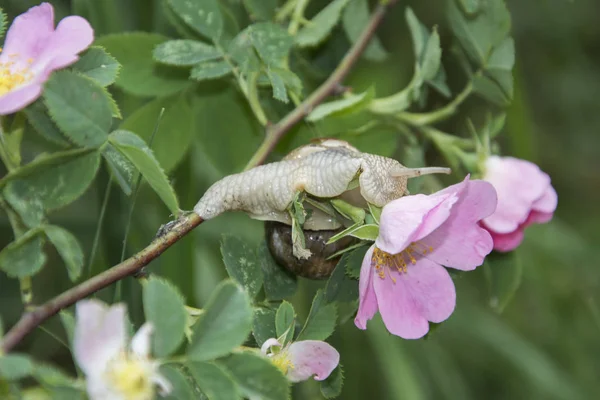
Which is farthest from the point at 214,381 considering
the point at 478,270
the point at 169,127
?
the point at 478,270

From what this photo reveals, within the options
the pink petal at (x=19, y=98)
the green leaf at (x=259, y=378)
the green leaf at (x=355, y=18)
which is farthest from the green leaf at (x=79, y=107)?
the green leaf at (x=355, y=18)

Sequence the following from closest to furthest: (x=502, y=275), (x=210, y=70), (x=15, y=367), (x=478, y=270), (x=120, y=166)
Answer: (x=15, y=367) → (x=120, y=166) → (x=210, y=70) → (x=502, y=275) → (x=478, y=270)

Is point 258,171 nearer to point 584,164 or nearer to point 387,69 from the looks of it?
point 387,69

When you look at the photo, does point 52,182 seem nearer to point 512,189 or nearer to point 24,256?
point 24,256

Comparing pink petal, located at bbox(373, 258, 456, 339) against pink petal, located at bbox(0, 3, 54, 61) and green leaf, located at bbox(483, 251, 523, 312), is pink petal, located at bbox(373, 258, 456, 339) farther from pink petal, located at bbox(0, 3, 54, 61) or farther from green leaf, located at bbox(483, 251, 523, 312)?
pink petal, located at bbox(0, 3, 54, 61)

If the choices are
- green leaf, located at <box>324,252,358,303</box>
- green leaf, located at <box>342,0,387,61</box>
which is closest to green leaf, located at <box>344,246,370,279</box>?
green leaf, located at <box>324,252,358,303</box>

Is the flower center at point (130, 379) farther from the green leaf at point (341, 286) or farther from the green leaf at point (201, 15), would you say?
the green leaf at point (201, 15)
